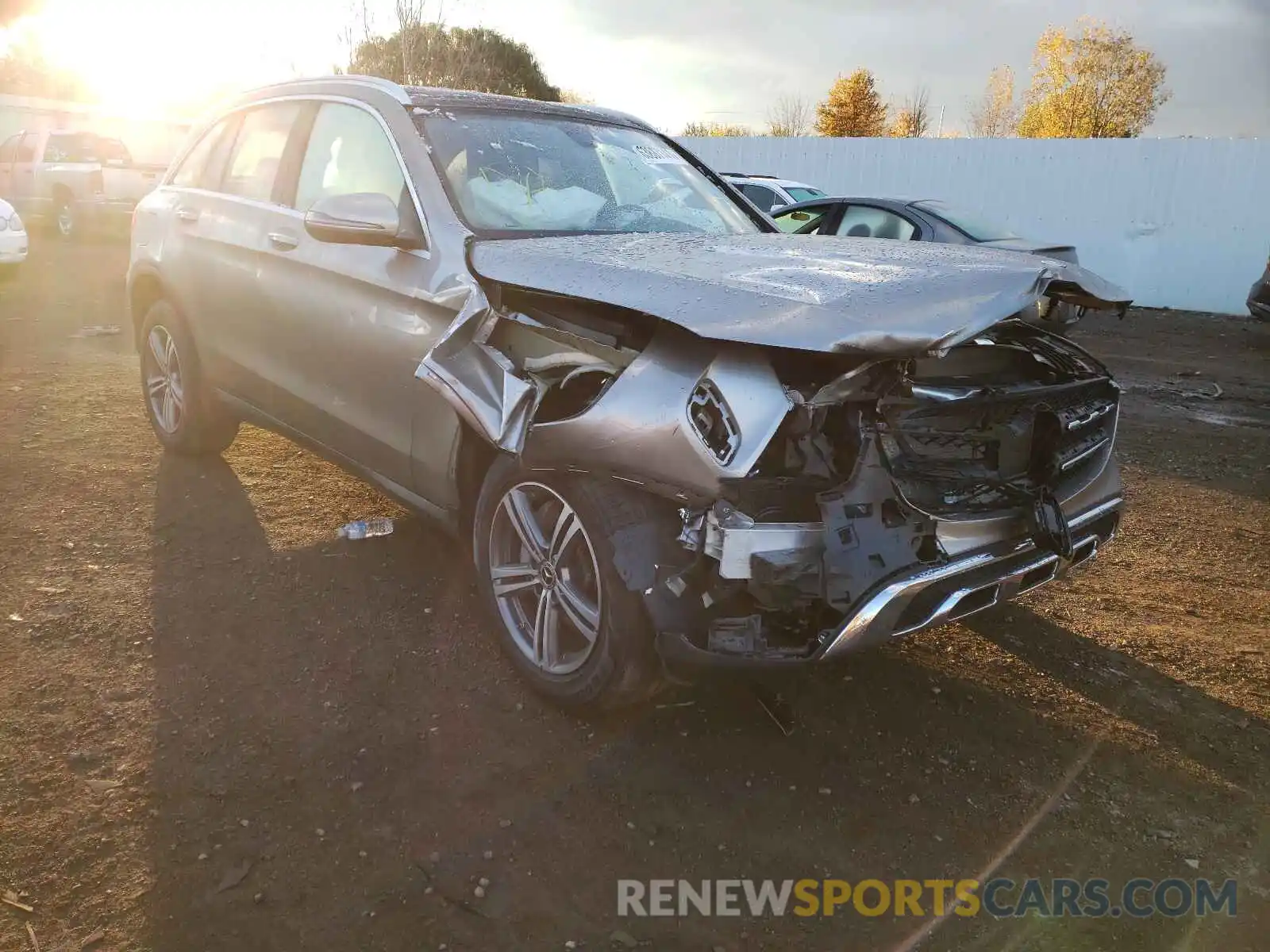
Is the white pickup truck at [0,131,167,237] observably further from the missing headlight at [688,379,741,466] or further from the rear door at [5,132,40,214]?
the missing headlight at [688,379,741,466]

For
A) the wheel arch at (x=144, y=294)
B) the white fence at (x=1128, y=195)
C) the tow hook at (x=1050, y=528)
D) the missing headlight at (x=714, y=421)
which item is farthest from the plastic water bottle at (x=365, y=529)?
the white fence at (x=1128, y=195)

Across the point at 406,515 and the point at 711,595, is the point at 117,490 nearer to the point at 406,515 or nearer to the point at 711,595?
the point at 406,515

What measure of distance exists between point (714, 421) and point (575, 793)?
1137 millimetres

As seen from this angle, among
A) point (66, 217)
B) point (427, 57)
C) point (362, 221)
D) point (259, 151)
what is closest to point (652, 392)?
point (362, 221)

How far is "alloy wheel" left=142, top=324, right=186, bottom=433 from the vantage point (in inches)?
201

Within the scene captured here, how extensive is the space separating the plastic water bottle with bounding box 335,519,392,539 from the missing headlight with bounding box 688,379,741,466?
2.44 metres

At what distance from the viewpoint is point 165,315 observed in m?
5.06

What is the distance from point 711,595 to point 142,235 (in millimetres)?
4330

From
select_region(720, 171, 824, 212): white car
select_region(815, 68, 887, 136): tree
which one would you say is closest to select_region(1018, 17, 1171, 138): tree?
select_region(815, 68, 887, 136): tree

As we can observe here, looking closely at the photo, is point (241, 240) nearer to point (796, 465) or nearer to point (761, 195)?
point (796, 465)

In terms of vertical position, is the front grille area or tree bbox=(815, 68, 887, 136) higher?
tree bbox=(815, 68, 887, 136)

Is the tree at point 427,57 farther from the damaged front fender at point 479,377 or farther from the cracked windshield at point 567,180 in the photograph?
the damaged front fender at point 479,377

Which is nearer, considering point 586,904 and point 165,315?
point 586,904

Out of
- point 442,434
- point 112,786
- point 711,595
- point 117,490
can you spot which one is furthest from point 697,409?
point 117,490
